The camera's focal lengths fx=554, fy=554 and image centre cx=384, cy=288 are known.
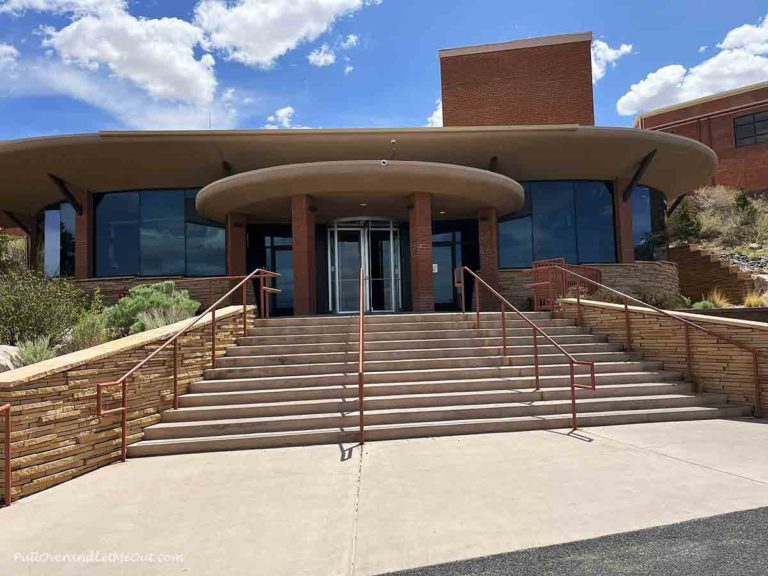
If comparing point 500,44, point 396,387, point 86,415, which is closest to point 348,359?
point 396,387

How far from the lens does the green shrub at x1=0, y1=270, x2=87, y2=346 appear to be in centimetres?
933

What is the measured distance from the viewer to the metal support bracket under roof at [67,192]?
58.2 ft

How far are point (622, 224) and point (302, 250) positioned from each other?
37.5ft

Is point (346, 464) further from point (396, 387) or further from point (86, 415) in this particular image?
point (86, 415)

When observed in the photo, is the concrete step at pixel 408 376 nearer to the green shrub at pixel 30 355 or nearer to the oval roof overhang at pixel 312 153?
the green shrub at pixel 30 355

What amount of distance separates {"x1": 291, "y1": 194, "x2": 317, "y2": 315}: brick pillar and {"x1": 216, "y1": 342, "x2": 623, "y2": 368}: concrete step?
15.9 feet

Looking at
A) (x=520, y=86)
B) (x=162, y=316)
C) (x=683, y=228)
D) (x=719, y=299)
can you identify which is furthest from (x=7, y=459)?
(x=520, y=86)

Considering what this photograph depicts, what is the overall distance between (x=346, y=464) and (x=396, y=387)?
2.30 m

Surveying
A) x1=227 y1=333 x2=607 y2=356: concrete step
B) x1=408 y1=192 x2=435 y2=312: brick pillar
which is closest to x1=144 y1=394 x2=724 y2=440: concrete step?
x1=227 y1=333 x2=607 y2=356: concrete step

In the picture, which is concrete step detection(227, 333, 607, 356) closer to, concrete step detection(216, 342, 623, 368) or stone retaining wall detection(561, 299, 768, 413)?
concrete step detection(216, 342, 623, 368)

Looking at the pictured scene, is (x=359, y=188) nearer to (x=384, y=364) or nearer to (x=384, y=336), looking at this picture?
(x=384, y=336)

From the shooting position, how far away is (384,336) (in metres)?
10.1

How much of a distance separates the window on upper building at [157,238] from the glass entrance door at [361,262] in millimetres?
4310

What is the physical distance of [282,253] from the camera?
746 inches
